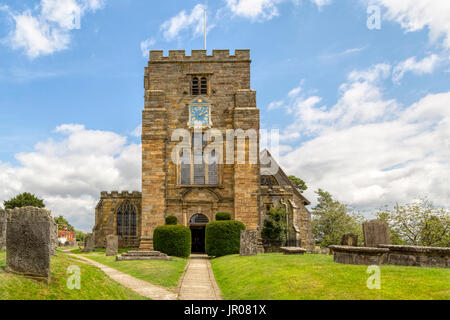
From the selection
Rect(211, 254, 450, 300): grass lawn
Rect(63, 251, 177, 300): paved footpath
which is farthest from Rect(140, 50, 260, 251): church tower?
Rect(211, 254, 450, 300): grass lawn

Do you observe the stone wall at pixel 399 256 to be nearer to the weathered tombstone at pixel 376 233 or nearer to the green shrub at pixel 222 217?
the weathered tombstone at pixel 376 233

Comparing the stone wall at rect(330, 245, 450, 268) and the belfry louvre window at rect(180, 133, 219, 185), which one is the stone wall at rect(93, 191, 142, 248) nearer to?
the belfry louvre window at rect(180, 133, 219, 185)

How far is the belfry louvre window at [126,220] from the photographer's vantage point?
31.6 m

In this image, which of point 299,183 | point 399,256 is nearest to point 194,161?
point 399,256

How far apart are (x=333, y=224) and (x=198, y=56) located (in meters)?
20.0

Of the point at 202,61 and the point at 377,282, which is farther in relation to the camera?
the point at 202,61

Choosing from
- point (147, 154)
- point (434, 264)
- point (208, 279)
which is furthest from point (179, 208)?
point (434, 264)

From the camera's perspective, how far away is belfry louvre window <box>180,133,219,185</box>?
29.7 meters

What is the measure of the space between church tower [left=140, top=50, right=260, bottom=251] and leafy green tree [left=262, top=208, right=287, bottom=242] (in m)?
0.83

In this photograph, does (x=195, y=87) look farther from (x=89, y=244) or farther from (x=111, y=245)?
(x=89, y=244)

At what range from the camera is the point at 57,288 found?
7.61m
